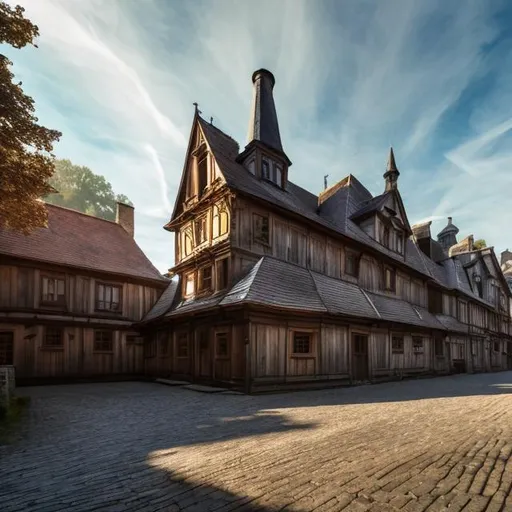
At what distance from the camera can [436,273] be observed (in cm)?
2864

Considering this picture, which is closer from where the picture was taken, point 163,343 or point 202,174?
point 202,174

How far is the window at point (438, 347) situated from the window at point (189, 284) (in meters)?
17.7

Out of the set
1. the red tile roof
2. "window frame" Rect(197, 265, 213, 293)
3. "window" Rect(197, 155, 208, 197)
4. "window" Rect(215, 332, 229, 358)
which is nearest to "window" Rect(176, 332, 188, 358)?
"window frame" Rect(197, 265, 213, 293)

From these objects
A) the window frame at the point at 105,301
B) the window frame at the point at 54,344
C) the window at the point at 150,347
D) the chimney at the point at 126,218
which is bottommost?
the window at the point at 150,347

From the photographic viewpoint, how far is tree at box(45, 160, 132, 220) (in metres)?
42.4

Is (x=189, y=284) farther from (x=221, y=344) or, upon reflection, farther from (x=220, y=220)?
(x=221, y=344)

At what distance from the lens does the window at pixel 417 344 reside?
2092 centimetres

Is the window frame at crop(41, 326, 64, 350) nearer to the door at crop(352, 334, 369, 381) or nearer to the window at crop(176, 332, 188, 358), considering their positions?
the window at crop(176, 332, 188, 358)

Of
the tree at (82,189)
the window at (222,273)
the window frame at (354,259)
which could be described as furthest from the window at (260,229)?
the tree at (82,189)

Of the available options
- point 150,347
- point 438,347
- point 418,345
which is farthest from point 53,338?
point 438,347

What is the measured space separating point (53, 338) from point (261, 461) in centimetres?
1661

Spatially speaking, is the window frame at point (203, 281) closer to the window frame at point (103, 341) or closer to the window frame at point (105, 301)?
the window frame at point (105, 301)

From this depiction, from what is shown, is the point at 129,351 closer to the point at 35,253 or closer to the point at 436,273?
the point at 35,253

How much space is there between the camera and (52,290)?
690 inches
